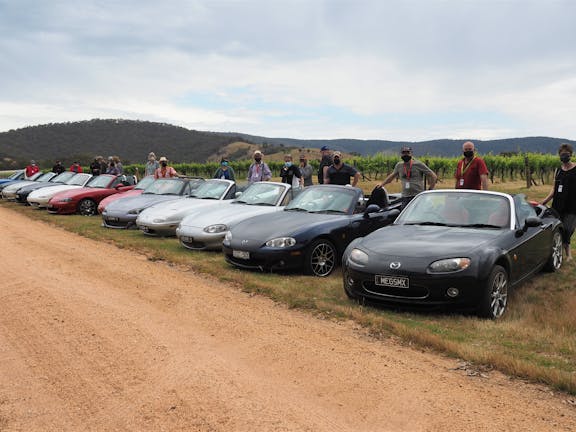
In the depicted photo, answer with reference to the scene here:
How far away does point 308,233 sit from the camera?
8227 mm

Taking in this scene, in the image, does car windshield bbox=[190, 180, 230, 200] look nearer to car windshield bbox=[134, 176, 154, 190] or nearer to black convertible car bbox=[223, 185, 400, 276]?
car windshield bbox=[134, 176, 154, 190]

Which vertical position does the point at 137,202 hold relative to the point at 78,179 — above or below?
below

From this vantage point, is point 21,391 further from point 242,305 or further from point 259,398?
point 242,305

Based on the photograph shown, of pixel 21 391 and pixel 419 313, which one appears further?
pixel 419 313

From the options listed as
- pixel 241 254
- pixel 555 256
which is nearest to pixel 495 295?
pixel 555 256

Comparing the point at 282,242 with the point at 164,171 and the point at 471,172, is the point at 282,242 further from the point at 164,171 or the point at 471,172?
the point at 164,171

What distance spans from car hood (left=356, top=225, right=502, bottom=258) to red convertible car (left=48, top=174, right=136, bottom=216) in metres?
12.4

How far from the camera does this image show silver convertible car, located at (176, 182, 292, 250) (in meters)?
10.3

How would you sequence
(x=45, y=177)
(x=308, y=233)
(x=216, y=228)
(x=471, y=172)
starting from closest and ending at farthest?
(x=308, y=233) < (x=471, y=172) < (x=216, y=228) < (x=45, y=177)

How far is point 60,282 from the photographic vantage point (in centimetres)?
753

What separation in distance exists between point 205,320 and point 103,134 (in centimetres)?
9686

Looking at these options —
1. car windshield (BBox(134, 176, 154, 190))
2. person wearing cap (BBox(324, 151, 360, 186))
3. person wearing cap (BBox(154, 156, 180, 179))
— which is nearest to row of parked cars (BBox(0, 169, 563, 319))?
person wearing cap (BBox(324, 151, 360, 186))

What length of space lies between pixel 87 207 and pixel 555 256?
14.0 m

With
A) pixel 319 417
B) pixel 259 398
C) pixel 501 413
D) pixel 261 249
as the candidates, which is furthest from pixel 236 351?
pixel 261 249
